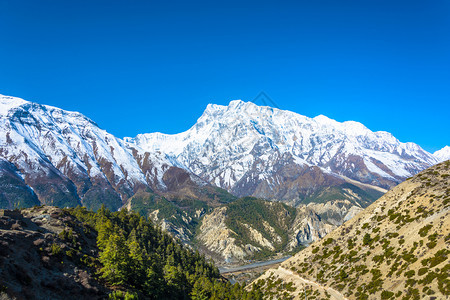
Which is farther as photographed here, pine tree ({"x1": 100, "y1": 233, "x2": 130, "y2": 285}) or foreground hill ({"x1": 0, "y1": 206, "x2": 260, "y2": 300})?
pine tree ({"x1": 100, "y1": 233, "x2": 130, "y2": 285})

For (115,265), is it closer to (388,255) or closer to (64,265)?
(64,265)

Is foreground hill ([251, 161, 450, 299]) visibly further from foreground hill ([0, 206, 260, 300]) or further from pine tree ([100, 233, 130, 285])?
pine tree ([100, 233, 130, 285])

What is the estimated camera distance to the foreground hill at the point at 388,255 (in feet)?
245

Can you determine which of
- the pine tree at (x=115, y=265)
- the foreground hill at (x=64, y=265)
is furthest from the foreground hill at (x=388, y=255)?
the pine tree at (x=115, y=265)

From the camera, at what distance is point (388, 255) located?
91500 millimetres

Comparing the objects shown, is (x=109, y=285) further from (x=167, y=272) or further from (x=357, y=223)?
(x=357, y=223)

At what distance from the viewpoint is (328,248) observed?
122 metres

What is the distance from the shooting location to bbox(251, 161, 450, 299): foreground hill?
245 ft

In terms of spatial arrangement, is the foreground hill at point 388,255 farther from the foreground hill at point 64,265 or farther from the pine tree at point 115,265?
the pine tree at point 115,265

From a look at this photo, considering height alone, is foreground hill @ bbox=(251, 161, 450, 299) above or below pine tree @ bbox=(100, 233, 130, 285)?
below

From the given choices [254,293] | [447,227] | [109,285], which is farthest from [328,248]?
[109,285]

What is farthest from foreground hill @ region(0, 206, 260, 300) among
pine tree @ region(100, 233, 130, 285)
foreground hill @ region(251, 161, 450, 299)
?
foreground hill @ region(251, 161, 450, 299)

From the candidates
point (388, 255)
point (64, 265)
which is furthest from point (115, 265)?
point (388, 255)

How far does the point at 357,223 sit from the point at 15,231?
382 feet
